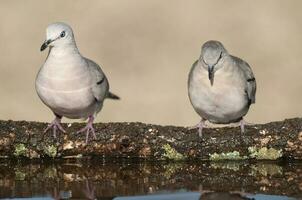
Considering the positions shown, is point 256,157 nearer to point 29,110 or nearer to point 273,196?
point 273,196

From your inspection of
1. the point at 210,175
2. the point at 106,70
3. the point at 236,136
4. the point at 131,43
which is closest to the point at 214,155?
the point at 236,136

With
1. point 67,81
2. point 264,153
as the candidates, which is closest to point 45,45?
point 67,81

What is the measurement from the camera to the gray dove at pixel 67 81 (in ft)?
30.6

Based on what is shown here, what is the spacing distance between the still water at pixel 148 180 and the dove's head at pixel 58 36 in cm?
204

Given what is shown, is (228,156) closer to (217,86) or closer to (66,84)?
(217,86)

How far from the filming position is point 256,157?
810 cm

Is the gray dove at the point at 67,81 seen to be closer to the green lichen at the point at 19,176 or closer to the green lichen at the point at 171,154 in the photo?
the green lichen at the point at 171,154

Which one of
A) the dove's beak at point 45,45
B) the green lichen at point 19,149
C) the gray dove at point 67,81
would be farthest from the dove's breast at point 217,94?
the green lichen at point 19,149

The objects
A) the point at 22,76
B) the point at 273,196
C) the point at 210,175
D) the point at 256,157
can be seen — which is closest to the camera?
the point at 273,196

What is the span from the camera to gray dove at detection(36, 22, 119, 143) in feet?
30.6

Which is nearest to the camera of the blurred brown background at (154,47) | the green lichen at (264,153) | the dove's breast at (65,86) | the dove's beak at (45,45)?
the green lichen at (264,153)

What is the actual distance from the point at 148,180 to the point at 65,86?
2618mm

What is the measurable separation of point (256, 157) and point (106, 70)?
37.2ft

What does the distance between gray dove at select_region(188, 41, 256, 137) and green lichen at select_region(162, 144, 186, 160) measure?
1.71m
